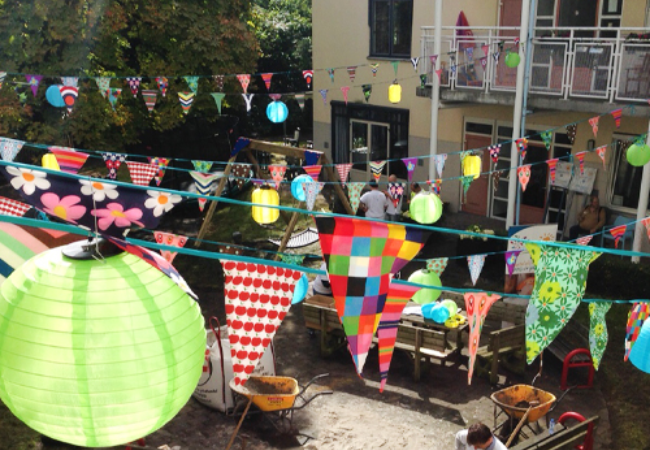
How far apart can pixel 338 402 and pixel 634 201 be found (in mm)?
8789

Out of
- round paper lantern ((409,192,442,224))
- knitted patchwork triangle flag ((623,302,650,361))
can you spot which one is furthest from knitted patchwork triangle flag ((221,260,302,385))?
round paper lantern ((409,192,442,224))

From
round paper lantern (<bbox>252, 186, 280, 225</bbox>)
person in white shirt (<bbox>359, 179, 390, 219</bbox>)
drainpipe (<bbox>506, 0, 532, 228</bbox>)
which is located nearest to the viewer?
round paper lantern (<bbox>252, 186, 280, 225</bbox>)

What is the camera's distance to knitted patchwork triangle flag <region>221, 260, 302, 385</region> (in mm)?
4215

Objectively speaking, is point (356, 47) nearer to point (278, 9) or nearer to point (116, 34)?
point (116, 34)

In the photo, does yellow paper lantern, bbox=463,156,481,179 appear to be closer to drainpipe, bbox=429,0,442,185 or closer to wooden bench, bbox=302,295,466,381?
wooden bench, bbox=302,295,466,381

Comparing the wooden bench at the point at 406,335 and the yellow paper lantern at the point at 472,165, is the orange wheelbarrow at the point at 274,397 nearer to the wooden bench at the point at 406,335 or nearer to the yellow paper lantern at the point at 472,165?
the wooden bench at the point at 406,335

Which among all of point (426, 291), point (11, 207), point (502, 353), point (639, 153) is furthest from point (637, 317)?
point (639, 153)

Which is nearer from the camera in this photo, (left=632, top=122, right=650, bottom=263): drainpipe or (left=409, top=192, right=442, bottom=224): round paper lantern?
(left=409, top=192, right=442, bottom=224): round paper lantern

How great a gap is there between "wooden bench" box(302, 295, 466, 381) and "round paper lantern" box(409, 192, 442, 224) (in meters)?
1.65

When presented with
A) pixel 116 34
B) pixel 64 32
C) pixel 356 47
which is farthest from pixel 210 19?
pixel 356 47

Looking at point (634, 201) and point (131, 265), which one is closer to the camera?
point (131, 265)

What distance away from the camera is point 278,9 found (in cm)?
3369

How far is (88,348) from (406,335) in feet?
23.8

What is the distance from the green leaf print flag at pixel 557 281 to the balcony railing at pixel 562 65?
25.9 feet
